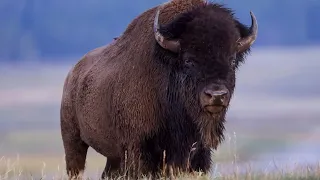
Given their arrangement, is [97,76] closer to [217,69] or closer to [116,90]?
[116,90]

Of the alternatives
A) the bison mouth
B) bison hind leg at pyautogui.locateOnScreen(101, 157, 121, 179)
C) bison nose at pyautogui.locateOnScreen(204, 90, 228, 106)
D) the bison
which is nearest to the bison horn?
the bison

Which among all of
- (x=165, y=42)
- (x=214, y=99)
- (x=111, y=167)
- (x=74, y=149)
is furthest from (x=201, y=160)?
(x=74, y=149)

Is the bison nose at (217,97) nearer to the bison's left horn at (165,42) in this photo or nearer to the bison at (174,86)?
the bison at (174,86)

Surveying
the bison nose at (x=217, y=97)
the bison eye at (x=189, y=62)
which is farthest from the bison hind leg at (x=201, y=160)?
the bison nose at (x=217, y=97)

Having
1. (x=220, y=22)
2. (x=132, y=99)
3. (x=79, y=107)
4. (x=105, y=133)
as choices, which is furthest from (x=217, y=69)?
(x=79, y=107)

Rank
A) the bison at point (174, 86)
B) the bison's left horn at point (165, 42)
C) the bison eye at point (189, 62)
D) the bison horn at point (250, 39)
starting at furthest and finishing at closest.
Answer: the bison horn at point (250, 39) → the bison's left horn at point (165, 42) → the bison eye at point (189, 62) → the bison at point (174, 86)

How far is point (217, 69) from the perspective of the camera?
1119 centimetres

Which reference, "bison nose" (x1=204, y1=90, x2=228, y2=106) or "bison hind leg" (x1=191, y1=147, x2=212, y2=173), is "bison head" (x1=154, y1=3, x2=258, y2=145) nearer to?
"bison nose" (x1=204, y1=90, x2=228, y2=106)

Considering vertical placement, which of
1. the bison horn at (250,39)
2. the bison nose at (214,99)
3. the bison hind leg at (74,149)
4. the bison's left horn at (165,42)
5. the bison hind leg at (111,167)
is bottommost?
the bison hind leg at (111,167)

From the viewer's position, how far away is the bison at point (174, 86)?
452 inches

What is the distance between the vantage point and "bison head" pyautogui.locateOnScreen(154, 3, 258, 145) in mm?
11172

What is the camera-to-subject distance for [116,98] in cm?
1277

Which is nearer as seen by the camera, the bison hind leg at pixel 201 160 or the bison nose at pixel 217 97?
the bison nose at pixel 217 97

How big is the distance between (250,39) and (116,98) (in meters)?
2.52
